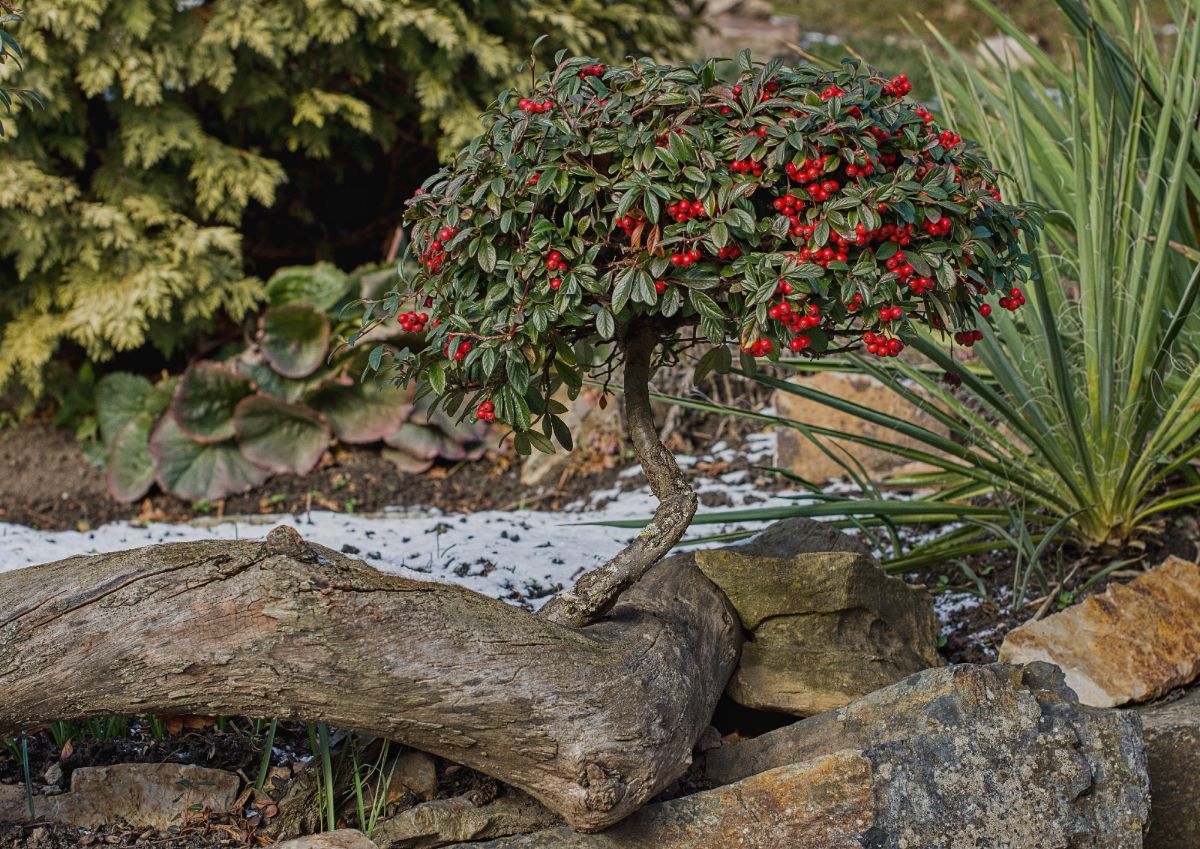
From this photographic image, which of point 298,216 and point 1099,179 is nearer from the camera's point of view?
point 1099,179

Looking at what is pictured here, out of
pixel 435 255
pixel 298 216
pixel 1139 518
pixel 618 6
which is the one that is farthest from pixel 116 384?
pixel 1139 518

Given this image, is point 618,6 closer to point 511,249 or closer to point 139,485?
point 139,485

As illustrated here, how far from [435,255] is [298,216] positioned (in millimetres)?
3589

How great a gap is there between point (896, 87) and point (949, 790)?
1.29m

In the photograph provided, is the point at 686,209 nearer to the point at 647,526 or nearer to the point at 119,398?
the point at 647,526

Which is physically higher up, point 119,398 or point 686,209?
point 686,209

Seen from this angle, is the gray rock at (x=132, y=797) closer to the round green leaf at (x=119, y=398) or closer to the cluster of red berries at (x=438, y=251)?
the cluster of red berries at (x=438, y=251)

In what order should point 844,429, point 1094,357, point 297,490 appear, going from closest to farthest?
1. point 1094,357
2. point 844,429
3. point 297,490

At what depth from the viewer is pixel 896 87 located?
2.20 m

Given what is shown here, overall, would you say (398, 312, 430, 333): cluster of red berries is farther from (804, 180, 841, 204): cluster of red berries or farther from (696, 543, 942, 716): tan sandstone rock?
(696, 543, 942, 716): tan sandstone rock

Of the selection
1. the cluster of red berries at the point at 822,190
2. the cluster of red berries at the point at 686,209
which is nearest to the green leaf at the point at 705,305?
the cluster of red berries at the point at 686,209

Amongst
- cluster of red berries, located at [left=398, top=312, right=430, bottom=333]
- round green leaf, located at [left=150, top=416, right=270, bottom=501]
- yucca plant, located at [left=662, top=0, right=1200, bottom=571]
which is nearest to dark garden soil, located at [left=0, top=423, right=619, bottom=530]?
round green leaf, located at [left=150, top=416, right=270, bottom=501]

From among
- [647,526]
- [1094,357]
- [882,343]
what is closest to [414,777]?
[647,526]

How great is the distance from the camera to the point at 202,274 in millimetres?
4734
